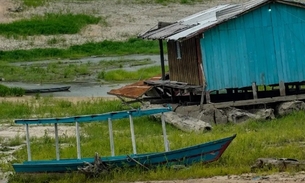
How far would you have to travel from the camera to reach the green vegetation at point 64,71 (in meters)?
38.6

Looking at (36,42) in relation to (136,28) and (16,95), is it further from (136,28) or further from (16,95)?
(16,95)

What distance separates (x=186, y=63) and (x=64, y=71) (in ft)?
52.9

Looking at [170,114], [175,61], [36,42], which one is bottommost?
[170,114]

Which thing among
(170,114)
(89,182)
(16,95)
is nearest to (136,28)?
(16,95)

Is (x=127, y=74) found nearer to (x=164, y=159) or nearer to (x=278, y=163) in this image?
(x=164, y=159)

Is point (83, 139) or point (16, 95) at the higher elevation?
point (16, 95)

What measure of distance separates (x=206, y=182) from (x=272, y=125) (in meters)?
6.41

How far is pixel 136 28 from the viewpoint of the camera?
52.1 m

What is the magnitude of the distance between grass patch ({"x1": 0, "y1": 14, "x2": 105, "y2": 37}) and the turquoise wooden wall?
1101 inches

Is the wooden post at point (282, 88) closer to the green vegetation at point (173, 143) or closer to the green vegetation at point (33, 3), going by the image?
the green vegetation at point (173, 143)

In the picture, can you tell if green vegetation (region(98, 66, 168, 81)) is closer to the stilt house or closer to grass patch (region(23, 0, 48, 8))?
the stilt house

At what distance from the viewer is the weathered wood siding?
2416 cm

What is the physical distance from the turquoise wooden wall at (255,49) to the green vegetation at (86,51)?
23.8 meters

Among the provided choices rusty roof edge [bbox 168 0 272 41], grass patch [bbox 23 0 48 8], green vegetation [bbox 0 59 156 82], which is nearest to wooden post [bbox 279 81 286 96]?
rusty roof edge [bbox 168 0 272 41]
